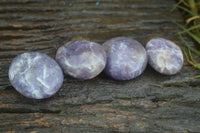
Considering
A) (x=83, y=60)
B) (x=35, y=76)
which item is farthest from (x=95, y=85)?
(x=35, y=76)

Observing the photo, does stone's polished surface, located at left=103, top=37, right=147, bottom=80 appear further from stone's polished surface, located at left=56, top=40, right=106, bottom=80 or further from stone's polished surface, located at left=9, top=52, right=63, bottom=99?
stone's polished surface, located at left=9, top=52, right=63, bottom=99

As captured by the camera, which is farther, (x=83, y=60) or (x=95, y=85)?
(x=95, y=85)

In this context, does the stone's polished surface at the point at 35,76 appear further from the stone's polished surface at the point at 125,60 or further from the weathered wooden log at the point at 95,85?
the stone's polished surface at the point at 125,60

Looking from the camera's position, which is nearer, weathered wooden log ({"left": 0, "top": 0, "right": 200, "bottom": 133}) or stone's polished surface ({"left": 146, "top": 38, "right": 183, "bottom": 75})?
weathered wooden log ({"left": 0, "top": 0, "right": 200, "bottom": 133})

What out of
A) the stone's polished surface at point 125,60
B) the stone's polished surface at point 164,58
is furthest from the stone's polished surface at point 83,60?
the stone's polished surface at point 164,58

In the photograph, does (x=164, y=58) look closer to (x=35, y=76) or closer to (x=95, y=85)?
(x=95, y=85)

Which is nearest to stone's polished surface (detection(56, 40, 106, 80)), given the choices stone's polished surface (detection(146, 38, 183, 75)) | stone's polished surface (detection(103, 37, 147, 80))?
stone's polished surface (detection(103, 37, 147, 80))
